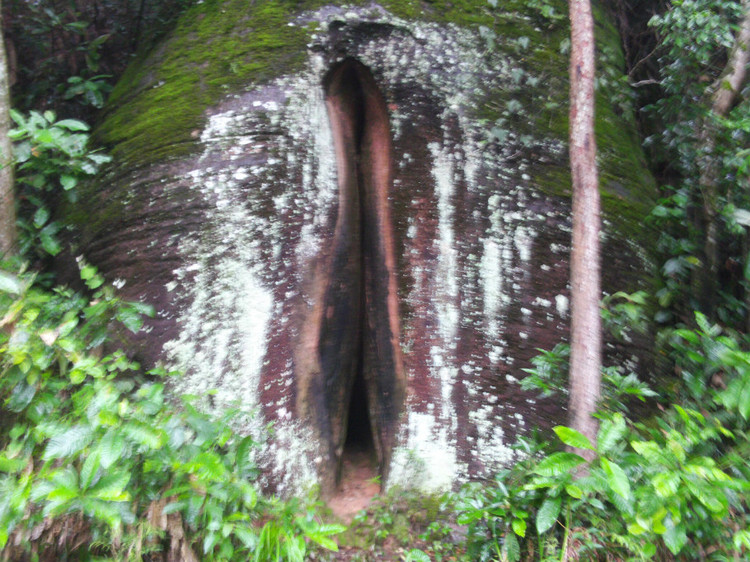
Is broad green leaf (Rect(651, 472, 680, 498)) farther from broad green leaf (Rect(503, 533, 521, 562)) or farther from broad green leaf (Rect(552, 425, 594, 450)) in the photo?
broad green leaf (Rect(503, 533, 521, 562))

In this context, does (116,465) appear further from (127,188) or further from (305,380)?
(127,188)

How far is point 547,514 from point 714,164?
8.04ft

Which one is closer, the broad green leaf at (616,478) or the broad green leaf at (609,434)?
the broad green leaf at (616,478)

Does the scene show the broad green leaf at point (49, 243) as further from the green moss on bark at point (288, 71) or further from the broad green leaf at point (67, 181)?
the green moss on bark at point (288, 71)

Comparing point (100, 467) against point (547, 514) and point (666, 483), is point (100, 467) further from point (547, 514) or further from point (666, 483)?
point (666, 483)

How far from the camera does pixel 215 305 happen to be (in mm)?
3152

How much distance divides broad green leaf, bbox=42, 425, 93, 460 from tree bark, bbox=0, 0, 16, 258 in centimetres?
144

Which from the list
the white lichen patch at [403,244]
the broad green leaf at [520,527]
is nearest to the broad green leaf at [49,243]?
the white lichen patch at [403,244]

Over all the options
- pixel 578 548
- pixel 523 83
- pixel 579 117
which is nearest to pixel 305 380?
pixel 578 548

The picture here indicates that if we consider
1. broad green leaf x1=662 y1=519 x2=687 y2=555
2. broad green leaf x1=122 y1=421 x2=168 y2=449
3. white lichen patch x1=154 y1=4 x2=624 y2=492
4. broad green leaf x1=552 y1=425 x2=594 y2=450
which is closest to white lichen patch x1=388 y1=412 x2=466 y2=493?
white lichen patch x1=154 y1=4 x2=624 y2=492

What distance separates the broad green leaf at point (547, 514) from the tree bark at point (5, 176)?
3.13 metres

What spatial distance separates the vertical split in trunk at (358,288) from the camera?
356 cm

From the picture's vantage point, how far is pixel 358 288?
378cm

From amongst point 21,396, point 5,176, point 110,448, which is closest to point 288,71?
point 5,176
